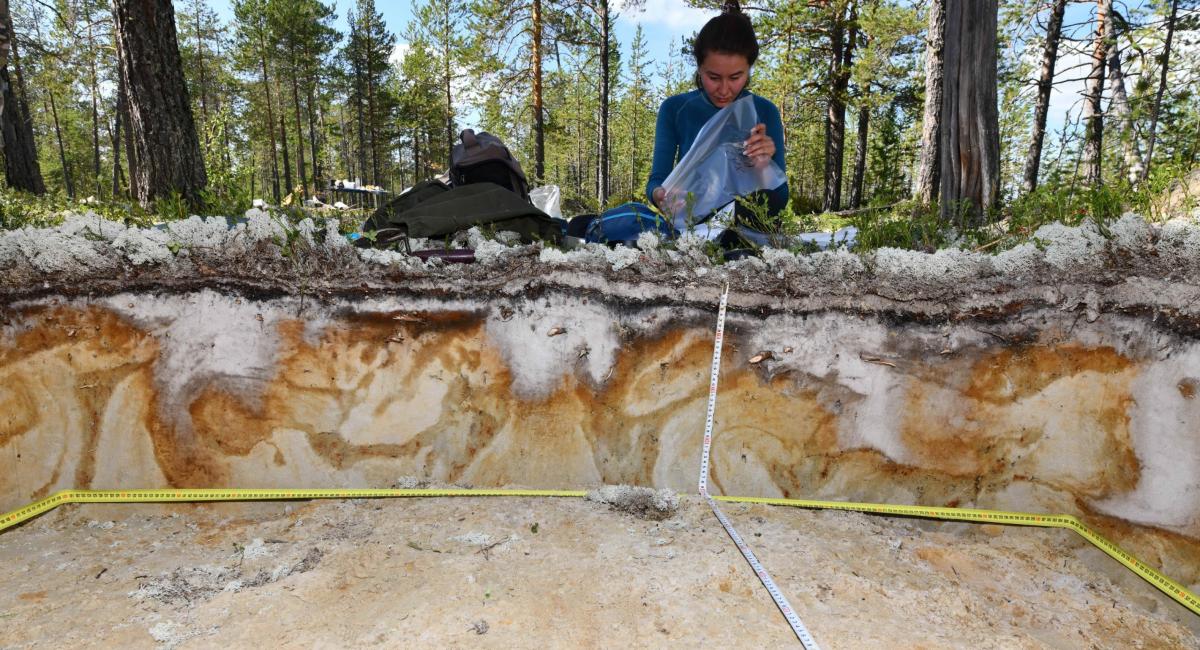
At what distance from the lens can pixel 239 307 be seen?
85.5 inches

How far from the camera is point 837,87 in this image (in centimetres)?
1664

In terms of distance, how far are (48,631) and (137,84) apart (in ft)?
17.1

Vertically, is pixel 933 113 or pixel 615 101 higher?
pixel 615 101

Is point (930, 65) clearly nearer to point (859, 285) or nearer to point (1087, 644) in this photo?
point (859, 285)

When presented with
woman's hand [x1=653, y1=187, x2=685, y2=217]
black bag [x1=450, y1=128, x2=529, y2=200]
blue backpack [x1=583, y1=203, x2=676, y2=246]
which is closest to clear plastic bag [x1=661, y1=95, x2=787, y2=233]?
woman's hand [x1=653, y1=187, x2=685, y2=217]

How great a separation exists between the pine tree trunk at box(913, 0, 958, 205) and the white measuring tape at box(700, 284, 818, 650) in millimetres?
5395

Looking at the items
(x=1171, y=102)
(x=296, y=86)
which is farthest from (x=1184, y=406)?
(x=296, y=86)

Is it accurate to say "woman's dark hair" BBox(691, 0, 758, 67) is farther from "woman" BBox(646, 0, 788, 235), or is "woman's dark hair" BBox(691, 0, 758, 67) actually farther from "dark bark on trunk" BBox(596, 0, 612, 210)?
"dark bark on trunk" BBox(596, 0, 612, 210)

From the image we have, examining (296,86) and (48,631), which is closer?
(48,631)

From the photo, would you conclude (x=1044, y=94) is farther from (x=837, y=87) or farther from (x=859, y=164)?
(x=837, y=87)

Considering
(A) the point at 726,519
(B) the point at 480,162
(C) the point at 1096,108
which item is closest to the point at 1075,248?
(A) the point at 726,519

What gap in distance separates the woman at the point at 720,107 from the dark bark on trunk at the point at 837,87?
14.3 m

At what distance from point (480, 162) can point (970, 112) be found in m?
3.05

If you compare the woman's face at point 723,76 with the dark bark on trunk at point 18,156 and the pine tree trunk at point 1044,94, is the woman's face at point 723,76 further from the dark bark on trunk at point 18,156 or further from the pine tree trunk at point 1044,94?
the dark bark on trunk at point 18,156
